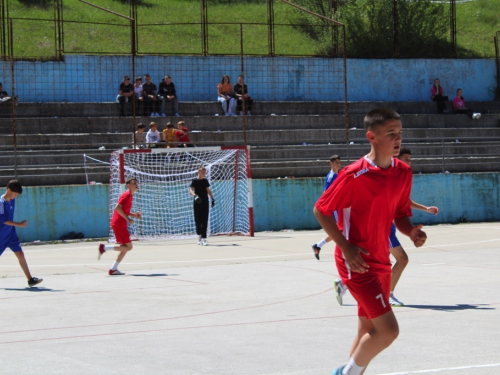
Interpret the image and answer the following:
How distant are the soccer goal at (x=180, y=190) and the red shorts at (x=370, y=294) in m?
15.8

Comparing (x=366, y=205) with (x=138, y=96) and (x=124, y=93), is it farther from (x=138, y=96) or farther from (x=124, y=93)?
(x=138, y=96)

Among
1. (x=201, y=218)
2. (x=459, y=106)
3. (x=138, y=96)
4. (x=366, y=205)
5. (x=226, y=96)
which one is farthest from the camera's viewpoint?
(x=459, y=106)

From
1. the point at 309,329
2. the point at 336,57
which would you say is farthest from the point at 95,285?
the point at 336,57

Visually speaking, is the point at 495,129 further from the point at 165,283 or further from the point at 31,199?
the point at 165,283

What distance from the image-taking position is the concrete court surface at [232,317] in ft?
21.7

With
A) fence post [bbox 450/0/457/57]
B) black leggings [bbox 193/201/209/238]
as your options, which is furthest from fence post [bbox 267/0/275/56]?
→ black leggings [bbox 193/201/209/238]

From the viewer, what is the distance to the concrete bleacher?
Answer: 76.6ft

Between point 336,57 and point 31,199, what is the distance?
14889 millimetres

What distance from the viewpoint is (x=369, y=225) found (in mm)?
5137

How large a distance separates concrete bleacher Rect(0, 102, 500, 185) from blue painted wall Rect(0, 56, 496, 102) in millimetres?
1420

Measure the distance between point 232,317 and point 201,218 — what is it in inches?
404

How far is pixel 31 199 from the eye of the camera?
21312 millimetres

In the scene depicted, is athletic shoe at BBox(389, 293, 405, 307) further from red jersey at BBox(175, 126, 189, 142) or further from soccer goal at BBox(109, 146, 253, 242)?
red jersey at BBox(175, 126, 189, 142)

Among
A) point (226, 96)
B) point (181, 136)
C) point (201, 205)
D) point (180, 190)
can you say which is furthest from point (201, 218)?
point (226, 96)
